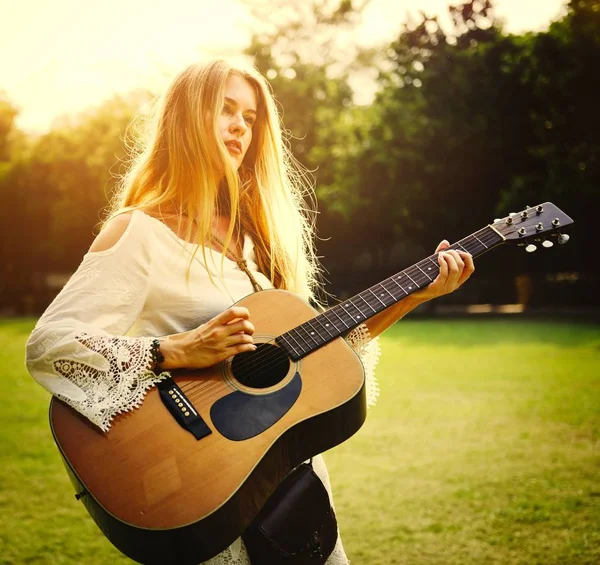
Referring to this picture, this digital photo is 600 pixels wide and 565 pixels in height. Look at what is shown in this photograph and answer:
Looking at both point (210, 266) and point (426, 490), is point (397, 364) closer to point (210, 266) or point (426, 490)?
point (426, 490)

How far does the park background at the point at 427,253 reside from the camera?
4.45 metres

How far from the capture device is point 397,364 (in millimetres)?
10633

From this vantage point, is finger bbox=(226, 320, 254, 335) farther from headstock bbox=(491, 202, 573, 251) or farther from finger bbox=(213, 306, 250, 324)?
headstock bbox=(491, 202, 573, 251)

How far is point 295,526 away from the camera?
2023mm

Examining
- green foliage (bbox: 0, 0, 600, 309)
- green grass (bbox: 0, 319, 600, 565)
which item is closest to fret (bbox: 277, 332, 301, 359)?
green grass (bbox: 0, 319, 600, 565)

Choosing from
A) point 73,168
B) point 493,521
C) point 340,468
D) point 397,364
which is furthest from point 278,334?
point 73,168

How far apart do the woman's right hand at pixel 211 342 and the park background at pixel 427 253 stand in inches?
51.4

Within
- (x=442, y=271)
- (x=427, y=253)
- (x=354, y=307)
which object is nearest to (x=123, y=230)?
(x=354, y=307)

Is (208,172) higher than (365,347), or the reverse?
(208,172)

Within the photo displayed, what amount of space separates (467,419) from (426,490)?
7.40ft

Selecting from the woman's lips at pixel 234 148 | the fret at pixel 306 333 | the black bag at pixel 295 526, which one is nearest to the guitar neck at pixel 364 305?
the fret at pixel 306 333

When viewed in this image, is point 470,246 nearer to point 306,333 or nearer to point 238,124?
point 306,333

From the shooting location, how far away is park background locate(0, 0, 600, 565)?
445 centimetres

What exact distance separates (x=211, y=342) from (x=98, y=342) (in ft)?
1.21
